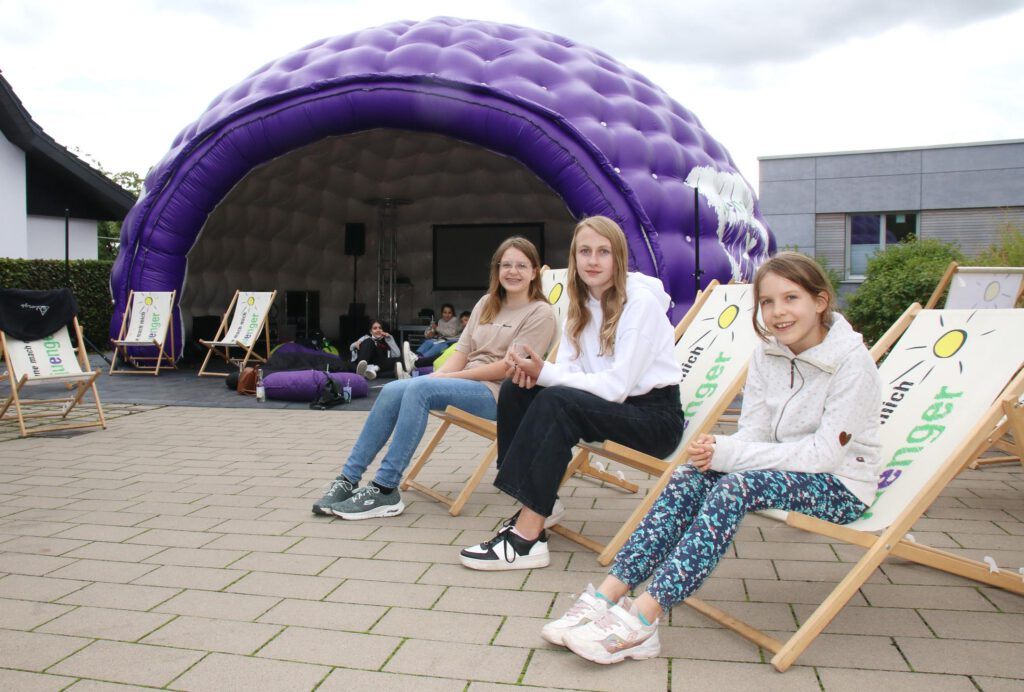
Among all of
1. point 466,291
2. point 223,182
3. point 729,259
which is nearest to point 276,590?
point 729,259

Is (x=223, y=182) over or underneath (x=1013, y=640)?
over

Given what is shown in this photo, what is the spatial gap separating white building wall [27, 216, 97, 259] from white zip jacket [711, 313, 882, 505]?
18930 mm

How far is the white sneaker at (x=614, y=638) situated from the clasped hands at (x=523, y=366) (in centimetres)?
98

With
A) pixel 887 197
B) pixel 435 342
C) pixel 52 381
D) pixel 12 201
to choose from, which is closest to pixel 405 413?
pixel 52 381

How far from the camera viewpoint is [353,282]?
49.6 ft

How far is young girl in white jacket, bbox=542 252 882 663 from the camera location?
2.12 m

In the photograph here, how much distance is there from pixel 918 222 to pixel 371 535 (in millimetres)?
17053

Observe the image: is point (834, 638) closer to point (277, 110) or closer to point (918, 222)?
point (277, 110)

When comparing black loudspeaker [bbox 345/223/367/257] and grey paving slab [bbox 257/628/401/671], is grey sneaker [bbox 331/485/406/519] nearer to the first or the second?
grey paving slab [bbox 257/628/401/671]

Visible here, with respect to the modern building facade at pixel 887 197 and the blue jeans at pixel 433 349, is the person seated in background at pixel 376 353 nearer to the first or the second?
the blue jeans at pixel 433 349

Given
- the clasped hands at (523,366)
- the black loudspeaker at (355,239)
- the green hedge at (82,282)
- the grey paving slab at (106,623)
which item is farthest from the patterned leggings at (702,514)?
the black loudspeaker at (355,239)

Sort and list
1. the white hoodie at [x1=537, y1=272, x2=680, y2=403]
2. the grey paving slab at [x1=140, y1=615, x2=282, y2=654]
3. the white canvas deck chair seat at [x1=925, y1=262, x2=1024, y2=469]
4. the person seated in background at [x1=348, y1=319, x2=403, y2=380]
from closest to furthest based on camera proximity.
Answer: the grey paving slab at [x1=140, y1=615, x2=282, y2=654] < the white hoodie at [x1=537, y1=272, x2=680, y2=403] < the white canvas deck chair seat at [x1=925, y1=262, x2=1024, y2=469] < the person seated in background at [x1=348, y1=319, x2=403, y2=380]

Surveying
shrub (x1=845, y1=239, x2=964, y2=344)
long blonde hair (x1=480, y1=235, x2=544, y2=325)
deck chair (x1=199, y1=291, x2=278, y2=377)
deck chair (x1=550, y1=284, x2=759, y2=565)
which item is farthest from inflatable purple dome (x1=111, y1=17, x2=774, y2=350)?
long blonde hair (x1=480, y1=235, x2=544, y2=325)

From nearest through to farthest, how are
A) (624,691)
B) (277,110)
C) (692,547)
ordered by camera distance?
(624,691), (692,547), (277,110)
